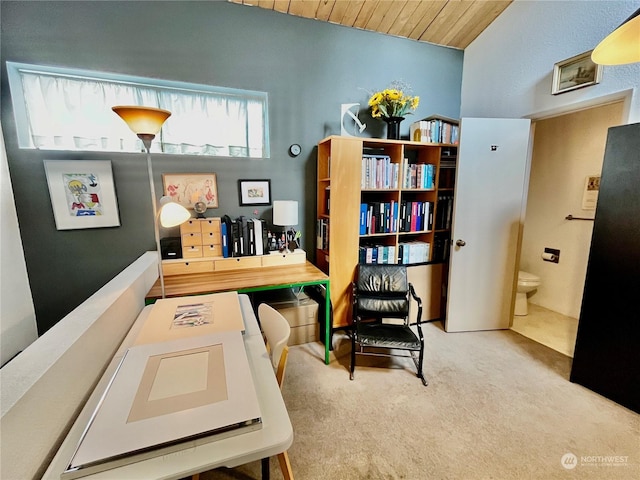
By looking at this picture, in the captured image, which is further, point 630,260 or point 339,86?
point 339,86

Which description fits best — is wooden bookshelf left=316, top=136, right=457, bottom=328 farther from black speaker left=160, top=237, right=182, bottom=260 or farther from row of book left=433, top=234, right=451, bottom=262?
black speaker left=160, top=237, right=182, bottom=260

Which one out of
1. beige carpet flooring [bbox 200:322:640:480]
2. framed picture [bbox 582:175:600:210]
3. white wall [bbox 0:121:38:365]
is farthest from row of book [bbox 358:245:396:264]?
white wall [bbox 0:121:38:365]

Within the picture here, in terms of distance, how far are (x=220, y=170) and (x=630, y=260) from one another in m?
3.12

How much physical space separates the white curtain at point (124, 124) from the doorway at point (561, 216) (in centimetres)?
314

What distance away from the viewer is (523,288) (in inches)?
122

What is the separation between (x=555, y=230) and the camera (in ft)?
10.6

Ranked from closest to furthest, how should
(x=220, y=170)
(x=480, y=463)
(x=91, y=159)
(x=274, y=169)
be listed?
(x=480, y=463)
(x=91, y=159)
(x=220, y=170)
(x=274, y=169)

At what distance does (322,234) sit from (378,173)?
816 millimetres

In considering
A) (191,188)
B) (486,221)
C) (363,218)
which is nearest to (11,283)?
(191,188)

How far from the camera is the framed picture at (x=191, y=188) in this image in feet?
7.91

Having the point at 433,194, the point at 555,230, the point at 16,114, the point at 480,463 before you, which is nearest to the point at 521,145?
the point at 433,194

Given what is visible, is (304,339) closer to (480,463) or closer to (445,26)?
(480,463)

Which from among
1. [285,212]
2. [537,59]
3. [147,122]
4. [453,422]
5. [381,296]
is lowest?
[453,422]

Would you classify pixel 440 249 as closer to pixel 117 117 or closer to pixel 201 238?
pixel 201 238
